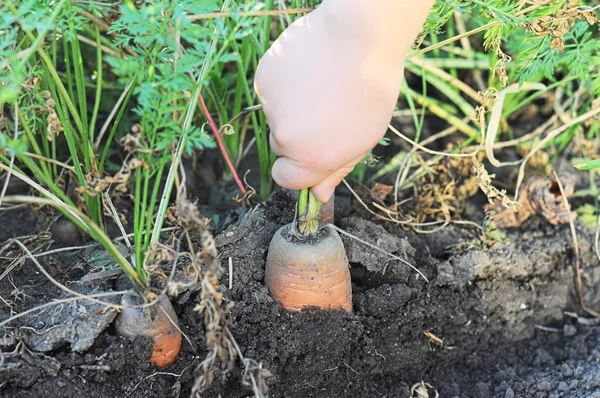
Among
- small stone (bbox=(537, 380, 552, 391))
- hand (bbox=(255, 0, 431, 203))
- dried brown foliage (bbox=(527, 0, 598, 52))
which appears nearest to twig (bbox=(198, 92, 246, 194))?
hand (bbox=(255, 0, 431, 203))

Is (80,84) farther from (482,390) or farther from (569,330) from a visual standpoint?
(569,330)

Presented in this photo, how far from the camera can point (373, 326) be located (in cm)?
121

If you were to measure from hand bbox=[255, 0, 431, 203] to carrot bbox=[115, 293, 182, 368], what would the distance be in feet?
1.07

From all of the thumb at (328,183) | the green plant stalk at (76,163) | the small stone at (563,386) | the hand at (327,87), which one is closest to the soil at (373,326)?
the small stone at (563,386)

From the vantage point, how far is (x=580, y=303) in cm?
144

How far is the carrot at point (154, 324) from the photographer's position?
1034 mm

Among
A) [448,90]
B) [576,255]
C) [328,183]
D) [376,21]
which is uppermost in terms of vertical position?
[376,21]

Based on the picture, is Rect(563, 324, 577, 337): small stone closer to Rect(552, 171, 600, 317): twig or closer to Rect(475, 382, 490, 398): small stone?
Rect(552, 171, 600, 317): twig

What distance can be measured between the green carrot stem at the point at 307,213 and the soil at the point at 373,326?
0.11 meters

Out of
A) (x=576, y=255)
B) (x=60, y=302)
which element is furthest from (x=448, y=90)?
(x=60, y=302)

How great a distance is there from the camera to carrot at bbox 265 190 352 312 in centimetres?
111

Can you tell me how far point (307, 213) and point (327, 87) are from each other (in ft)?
0.92

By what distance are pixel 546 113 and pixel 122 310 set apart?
1346 millimetres

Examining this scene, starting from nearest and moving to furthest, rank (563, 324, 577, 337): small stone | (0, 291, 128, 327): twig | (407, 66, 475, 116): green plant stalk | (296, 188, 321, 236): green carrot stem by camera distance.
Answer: (0, 291, 128, 327): twig → (296, 188, 321, 236): green carrot stem → (563, 324, 577, 337): small stone → (407, 66, 475, 116): green plant stalk
